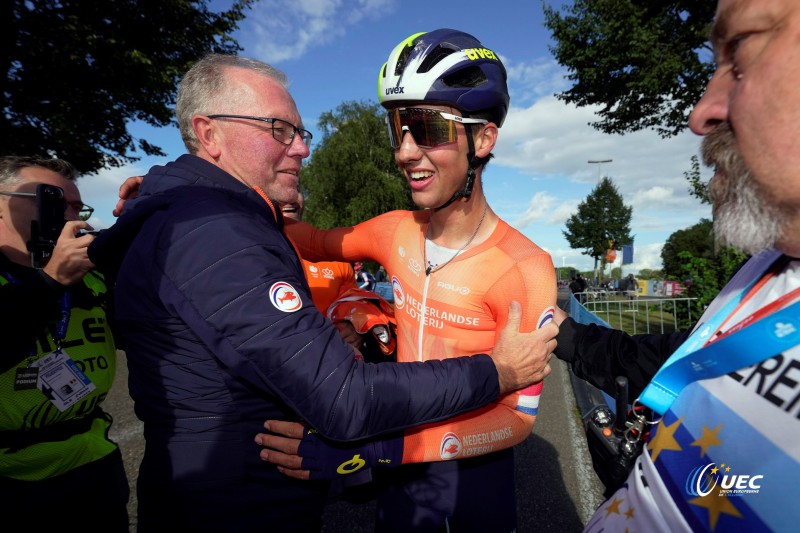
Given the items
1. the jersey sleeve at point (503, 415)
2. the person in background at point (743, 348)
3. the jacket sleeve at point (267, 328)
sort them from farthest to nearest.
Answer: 1. the jersey sleeve at point (503, 415)
2. the jacket sleeve at point (267, 328)
3. the person in background at point (743, 348)

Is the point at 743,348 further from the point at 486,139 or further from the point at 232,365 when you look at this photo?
the point at 486,139

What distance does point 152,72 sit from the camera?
36.5 ft

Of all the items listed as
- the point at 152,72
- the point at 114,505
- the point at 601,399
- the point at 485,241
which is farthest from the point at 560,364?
the point at 152,72

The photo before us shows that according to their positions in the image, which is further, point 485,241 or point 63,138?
point 63,138

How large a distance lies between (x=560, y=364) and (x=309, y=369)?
385 inches

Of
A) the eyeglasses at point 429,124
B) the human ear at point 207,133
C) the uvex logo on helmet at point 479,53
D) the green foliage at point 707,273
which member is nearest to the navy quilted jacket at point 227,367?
the human ear at point 207,133

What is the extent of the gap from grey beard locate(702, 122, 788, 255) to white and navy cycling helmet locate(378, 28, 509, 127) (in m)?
1.37

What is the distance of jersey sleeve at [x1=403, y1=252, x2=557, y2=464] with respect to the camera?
75.6 inches

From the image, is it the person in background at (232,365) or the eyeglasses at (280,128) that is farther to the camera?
the eyeglasses at (280,128)

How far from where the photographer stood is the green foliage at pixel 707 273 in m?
6.94

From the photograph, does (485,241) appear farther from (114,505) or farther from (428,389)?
(114,505)

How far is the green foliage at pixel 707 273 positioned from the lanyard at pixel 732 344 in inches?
276

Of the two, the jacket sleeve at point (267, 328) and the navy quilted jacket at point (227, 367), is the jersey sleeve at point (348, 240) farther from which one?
the jacket sleeve at point (267, 328)

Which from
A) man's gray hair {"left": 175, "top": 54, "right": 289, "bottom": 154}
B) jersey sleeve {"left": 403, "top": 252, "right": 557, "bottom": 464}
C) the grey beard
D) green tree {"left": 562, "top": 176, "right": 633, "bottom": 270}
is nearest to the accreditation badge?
man's gray hair {"left": 175, "top": 54, "right": 289, "bottom": 154}
